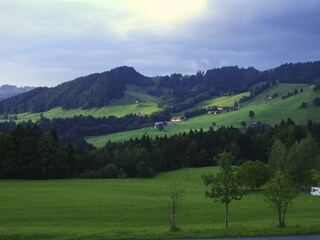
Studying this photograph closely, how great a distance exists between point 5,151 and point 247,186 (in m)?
53.4

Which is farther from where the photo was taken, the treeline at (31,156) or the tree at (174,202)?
the treeline at (31,156)

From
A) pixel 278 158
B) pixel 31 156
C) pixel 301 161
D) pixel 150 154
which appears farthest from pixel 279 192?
pixel 150 154

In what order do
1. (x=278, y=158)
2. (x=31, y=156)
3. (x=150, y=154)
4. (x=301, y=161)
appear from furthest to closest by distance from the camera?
(x=150, y=154) < (x=278, y=158) < (x=31, y=156) < (x=301, y=161)

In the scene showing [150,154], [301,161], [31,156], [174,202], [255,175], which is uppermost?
[31,156]

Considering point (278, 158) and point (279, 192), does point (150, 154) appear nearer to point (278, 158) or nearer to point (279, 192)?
point (278, 158)

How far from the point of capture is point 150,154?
443ft

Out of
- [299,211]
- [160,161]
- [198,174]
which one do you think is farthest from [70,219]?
[160,161]

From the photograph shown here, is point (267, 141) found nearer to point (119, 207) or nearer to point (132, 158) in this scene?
point (132, 158)

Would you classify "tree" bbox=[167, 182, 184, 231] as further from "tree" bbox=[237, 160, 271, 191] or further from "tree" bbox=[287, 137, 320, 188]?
"tree" bbox=[287, 137, 320, 188]

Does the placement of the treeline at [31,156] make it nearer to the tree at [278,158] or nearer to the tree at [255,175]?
the tree at [255,175]

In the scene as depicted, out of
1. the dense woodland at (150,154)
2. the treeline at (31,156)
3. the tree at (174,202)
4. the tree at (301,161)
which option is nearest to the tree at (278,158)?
the dense woodland at (150,154)

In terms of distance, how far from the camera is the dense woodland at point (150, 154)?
100 metres

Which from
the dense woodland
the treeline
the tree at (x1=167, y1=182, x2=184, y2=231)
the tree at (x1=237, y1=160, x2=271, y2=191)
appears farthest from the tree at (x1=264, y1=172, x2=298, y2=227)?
the treeline

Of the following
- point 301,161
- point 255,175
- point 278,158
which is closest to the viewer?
point 255,175
